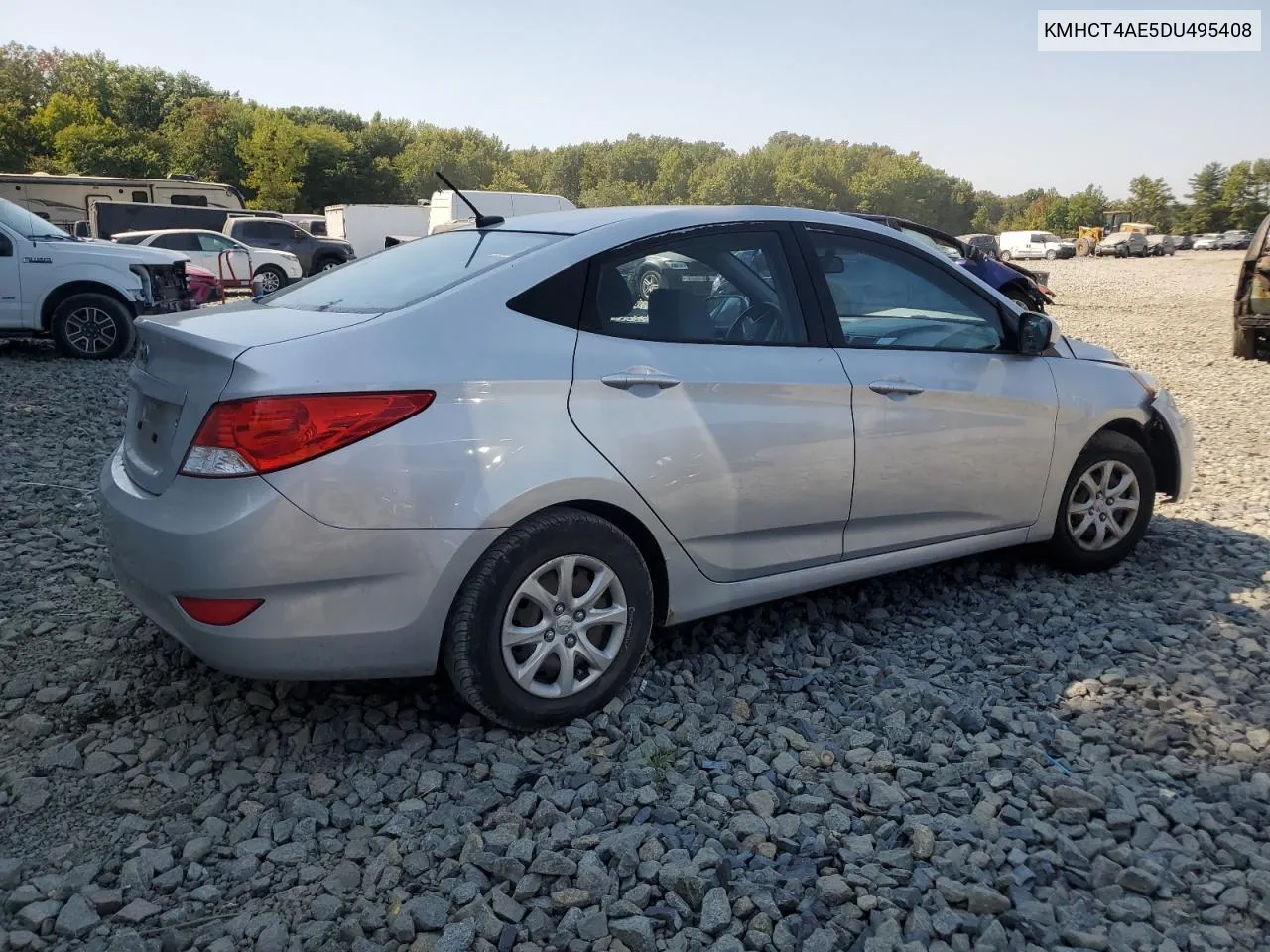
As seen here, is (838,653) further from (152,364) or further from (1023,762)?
(152,364)

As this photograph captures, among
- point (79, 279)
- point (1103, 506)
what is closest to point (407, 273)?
point (1103, 506)

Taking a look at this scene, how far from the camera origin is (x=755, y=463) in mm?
3451

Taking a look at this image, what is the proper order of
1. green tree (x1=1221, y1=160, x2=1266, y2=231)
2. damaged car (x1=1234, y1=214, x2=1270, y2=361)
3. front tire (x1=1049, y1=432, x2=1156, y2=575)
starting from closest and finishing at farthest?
front tire (x1=1049, y1=432, x2=1156, y2=575)
damaged car (x1=1234, y1=214, x2=1270, y2=361)
green tree (x1=1221, y1=160, x2=1266, y2=231)

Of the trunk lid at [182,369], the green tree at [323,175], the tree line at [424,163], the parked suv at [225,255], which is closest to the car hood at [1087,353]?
the trunk lid at [182,369]

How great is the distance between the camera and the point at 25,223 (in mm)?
11039

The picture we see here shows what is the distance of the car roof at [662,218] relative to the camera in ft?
11.6

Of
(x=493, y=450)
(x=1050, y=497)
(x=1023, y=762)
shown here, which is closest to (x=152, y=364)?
(x=493, y=450)

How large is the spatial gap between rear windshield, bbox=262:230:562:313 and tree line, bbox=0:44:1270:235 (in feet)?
133

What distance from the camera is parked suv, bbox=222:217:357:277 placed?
23609mm

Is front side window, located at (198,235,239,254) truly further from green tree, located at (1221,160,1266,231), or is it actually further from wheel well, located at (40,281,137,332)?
green tree, located at (1221,160,1266,231)

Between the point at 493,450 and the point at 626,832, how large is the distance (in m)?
1.11

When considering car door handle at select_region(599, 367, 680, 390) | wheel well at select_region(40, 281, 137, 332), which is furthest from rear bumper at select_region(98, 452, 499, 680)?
wheel well at select_region(40, 281, 137, 332)

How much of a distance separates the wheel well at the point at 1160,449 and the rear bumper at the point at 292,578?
3367 mm

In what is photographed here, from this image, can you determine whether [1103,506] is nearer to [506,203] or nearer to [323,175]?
[506,203]
